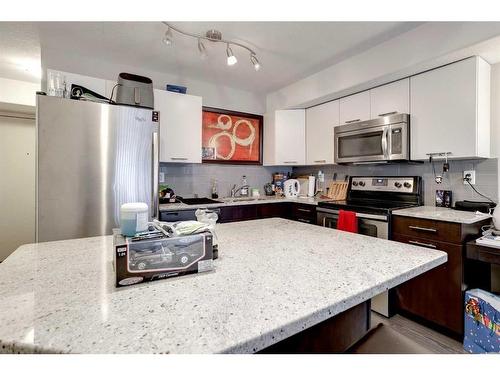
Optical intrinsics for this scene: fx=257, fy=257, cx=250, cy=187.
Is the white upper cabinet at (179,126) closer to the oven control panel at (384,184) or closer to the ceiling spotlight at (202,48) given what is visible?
the ceiling spotlight at (202,48)

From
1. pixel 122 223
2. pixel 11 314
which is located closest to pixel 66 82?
pixel 122 223

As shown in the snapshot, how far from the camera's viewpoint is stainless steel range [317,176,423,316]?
2158 mm

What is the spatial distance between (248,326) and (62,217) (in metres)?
1.82

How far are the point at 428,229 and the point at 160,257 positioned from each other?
6.40 ft

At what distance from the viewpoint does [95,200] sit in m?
1.87

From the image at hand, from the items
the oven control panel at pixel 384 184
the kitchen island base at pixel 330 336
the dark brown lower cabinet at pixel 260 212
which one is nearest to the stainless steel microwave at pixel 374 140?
the oven control panel at pixel 384 184

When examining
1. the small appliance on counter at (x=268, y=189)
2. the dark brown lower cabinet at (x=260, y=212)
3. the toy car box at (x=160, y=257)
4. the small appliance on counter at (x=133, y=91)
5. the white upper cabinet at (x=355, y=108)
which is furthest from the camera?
the small appliance on counter at (x=268, y=189)

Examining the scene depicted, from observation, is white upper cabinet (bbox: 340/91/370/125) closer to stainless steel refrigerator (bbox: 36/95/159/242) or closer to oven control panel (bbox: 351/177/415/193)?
oven control panel (bbox: 351/177/415/193)

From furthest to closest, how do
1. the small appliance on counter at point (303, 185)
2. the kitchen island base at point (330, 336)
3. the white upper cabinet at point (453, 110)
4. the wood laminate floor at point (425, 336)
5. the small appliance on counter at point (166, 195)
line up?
the small appliance on counter at point (303, 185), the small appliance on counter at point (166, 195), the white upper cabinet at point (453, 110), the wood laminate floor at point (425, 336), the kitchen island base at point (330, 336)

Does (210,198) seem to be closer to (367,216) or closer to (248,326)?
(367,216)

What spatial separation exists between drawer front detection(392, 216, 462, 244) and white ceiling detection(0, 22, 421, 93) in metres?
1.51

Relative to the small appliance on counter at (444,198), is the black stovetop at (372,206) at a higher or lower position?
lower

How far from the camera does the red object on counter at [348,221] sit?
7.48 feet

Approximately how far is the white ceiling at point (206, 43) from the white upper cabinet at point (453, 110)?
1.58 feet
